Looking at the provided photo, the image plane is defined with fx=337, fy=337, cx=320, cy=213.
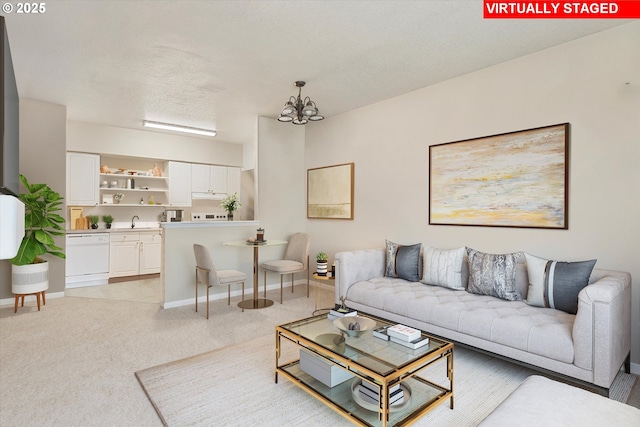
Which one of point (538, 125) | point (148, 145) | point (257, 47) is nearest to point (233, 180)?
point (148, 145)

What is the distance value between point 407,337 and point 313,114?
7.95 ft

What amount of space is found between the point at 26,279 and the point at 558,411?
17.5 ft

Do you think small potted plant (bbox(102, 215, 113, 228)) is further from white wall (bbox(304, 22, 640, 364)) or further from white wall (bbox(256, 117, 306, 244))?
white wall (bbox(304, 22, 640, 364))

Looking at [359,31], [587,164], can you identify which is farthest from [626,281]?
[359,31]

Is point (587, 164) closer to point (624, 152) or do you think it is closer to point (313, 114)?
point (624, 152)

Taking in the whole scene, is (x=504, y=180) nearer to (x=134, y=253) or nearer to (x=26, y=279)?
(x=26, y=279)

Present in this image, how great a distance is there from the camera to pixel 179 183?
22.4ft

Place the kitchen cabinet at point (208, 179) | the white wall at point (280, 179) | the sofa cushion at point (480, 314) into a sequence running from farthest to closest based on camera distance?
1. the kitchen cabinet at point (208, 179)
2. the white wall at point (280, 179)
3. the sofa cushion at point (480, 314)

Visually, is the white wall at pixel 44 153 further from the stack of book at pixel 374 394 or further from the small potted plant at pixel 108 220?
the stack of book at pixel 374 394

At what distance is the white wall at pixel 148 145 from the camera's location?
583 cm

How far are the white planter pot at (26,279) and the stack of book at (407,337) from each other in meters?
4.41

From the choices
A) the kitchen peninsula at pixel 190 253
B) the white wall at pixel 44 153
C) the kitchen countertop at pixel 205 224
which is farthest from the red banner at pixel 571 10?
the white wall at pixel 44 153

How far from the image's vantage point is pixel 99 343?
10.5 ft

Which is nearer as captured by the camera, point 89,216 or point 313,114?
point 313,114
